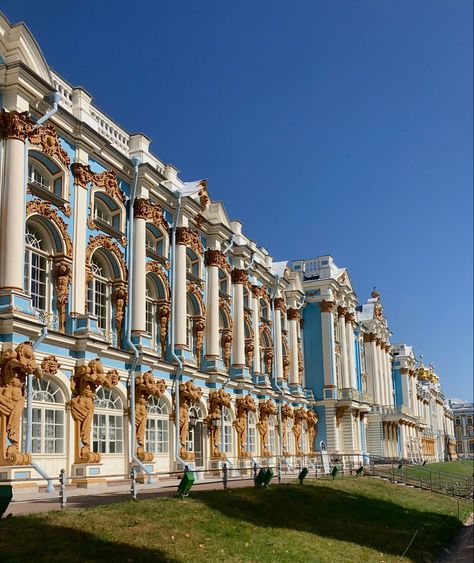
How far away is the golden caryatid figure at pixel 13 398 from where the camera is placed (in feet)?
62.1

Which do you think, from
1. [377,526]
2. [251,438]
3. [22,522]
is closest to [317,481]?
[377,526]

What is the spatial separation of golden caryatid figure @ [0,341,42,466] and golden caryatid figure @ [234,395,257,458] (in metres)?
16.8

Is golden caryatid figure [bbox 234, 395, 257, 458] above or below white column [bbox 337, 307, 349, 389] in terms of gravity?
below

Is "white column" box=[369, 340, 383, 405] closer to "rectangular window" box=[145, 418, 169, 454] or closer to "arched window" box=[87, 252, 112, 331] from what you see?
"rectangular window" box=[145, 418, 169, 454]

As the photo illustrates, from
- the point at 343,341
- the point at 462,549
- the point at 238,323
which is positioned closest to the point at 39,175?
the point at 238,323

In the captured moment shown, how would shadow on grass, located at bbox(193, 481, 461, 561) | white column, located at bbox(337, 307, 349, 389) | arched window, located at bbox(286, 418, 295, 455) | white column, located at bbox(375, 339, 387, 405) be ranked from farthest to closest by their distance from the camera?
white column, located at bbox(375, 339, 387, 405)
white column, located at bbox(337, 307, 349, 389)
arched window, located at bbox(286, 418, 295, 455)
shadow on grass, located at bbox(193, 481, 461, 561)

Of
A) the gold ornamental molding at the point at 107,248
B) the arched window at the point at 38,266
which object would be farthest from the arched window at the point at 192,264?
the arched window at the point at 38,266

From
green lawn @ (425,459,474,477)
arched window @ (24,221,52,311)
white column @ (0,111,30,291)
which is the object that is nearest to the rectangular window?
arched window @ (24,221,52,311)

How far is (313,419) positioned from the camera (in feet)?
153

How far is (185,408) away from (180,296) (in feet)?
15.6

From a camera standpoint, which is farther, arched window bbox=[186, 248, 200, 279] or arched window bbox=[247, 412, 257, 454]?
arched window bbox=[247, 412, 257, 454]

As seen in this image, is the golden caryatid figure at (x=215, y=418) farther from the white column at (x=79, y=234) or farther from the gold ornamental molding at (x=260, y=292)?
the white column at (x=79, y=234)

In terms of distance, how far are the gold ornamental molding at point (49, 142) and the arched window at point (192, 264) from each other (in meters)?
9.75

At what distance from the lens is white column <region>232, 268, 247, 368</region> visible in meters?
36.4
